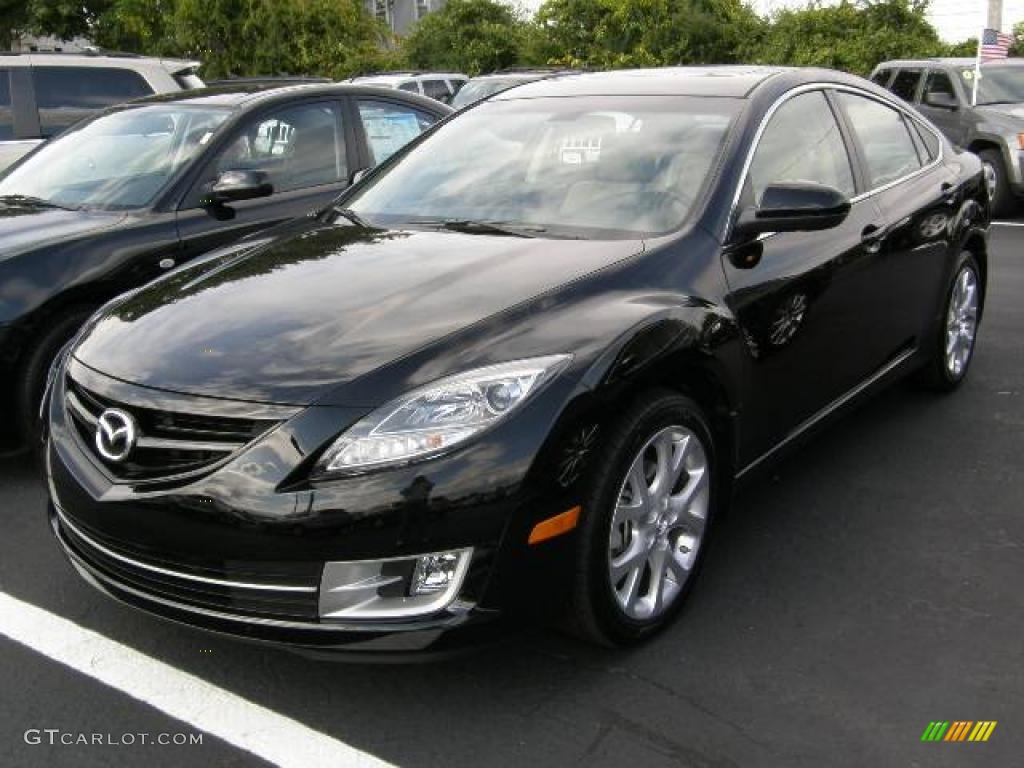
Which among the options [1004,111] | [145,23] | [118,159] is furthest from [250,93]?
[145,23]

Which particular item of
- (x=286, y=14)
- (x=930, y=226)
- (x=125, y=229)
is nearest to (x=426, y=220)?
(x=125, y=229)

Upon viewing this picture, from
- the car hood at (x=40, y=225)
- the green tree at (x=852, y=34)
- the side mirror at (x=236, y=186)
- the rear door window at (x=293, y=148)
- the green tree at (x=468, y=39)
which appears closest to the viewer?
the car hood at (x=40, y=225)

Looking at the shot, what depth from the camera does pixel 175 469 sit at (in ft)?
8.76

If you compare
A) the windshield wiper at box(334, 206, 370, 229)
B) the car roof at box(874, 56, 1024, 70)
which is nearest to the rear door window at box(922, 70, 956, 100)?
the car roof at box(874, 56, 1024, 70)

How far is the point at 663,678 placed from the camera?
2.94 metres

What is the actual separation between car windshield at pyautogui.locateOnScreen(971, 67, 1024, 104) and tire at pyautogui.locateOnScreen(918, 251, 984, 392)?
7.82m

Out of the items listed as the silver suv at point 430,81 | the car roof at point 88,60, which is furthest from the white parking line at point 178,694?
the silver suv at point 430,81

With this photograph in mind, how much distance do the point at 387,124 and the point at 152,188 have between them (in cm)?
164

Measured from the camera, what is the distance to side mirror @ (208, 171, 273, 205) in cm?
498

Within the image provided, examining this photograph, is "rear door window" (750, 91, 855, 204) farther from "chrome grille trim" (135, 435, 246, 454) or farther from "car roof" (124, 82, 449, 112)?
"car roof" (124, 82, 449, 112)

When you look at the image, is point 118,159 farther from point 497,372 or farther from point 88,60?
point 88,60

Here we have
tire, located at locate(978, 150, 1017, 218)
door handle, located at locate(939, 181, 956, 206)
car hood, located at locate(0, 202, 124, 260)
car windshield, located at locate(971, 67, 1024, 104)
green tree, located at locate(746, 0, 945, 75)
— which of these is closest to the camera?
car hood, located at locate(0, 202, 124, 260)

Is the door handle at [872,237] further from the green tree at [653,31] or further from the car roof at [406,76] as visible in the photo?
the green tree at [653,31]

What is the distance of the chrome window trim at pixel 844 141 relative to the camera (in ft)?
11.6
